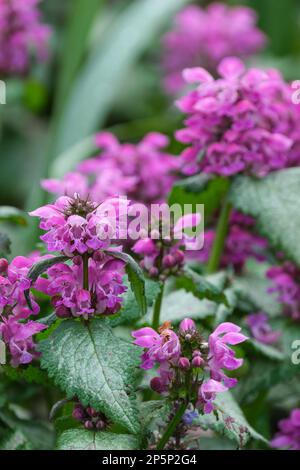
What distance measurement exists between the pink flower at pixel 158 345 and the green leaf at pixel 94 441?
0.29 feet

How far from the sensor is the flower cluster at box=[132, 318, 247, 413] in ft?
3.27

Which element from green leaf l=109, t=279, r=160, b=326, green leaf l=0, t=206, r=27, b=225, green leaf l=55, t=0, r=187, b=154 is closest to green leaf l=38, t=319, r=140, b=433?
green leaf l=109, t=279, r=160, b=326

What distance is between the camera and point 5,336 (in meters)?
1.08

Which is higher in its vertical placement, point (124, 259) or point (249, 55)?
point (249, 55)

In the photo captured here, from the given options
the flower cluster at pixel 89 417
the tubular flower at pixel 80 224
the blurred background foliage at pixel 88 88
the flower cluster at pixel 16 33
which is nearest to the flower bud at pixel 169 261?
the tubular flower at pixel 80 224

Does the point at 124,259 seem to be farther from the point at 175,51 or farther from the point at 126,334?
the point at 175,51

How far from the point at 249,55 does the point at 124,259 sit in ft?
6.51

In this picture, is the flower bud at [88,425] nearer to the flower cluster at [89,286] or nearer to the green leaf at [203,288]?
the flower cluster at [89,286]

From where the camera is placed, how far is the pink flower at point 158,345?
1000 millimetres

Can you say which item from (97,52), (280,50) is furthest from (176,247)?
(280,50)

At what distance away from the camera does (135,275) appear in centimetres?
102

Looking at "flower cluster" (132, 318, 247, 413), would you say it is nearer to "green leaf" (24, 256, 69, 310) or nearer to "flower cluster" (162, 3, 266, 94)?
"green leaf" (24, 256, 69, 310)

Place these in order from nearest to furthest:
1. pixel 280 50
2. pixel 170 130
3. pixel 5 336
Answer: pixel 5 336
pixel 170 130
pixel 280 50

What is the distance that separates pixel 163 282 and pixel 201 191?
0.29m
